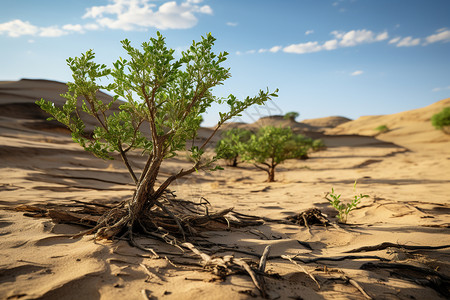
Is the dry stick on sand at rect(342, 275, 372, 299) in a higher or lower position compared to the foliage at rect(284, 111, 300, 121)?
lower

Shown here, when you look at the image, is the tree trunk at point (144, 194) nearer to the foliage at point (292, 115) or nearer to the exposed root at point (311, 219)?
the exposed root at point (311, 219)

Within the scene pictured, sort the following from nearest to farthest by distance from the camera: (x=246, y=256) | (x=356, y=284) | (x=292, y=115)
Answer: (x=356, y=284), (x=246, y=256), (x=292, y=115)

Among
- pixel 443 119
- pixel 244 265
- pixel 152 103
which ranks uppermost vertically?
pixel 443 119

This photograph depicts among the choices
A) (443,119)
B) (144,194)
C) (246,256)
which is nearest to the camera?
(246,256)

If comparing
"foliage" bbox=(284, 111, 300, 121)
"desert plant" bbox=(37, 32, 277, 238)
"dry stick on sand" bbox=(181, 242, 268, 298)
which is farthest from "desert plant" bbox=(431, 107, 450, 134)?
"dry stick on sand" bbox=(181, 242, 268, 298)

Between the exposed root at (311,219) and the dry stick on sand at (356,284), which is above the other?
the dry stick on sand at (356,284)

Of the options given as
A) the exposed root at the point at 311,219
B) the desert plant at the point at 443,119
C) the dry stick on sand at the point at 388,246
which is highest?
the desert plant at the point at 443,119

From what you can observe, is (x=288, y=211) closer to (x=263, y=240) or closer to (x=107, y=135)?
(x=263, y=240)

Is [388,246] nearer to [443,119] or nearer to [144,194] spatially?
[144,194]

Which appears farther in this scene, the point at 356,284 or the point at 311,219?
the point at 311,219

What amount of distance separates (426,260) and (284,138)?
6680mm

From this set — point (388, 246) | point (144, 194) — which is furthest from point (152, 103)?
point (388, 246)

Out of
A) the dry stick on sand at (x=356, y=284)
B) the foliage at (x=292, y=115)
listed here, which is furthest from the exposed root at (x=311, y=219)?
the foliage at (x=292, y=115)

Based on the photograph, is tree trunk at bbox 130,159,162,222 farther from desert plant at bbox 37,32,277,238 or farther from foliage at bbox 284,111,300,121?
foliage at bbox 284,111,300,121
